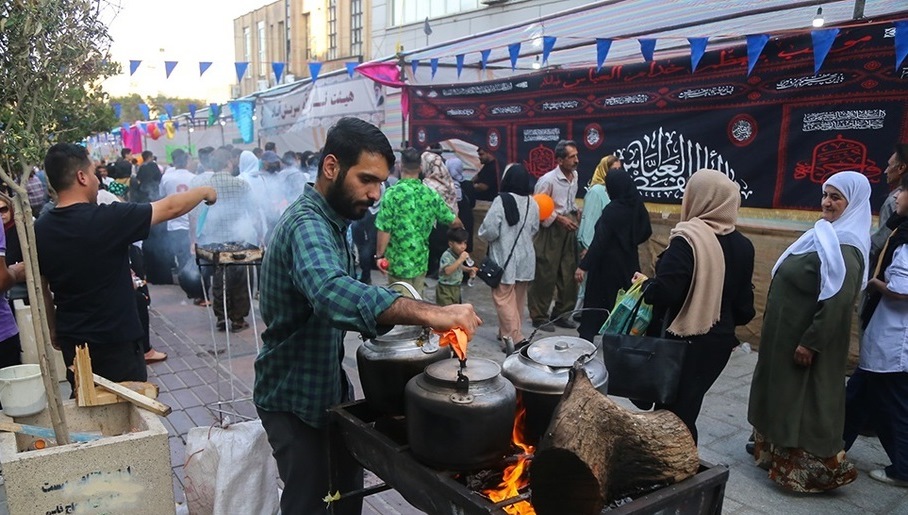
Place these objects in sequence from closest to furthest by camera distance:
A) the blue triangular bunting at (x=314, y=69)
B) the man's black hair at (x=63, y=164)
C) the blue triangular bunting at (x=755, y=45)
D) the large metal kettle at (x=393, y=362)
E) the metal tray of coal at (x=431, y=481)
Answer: the metal tray of coal at (x=431, y=481), the large metal kettle at (x=393, y=362), the man's black hair at (x=63, y=164), the blue triangular bunting at (x=755, y=45), the blue triangular bunting at (x=314, y=69)

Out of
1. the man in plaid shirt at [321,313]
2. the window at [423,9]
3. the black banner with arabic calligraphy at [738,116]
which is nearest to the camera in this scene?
the man in plaid shirt at [321,313]

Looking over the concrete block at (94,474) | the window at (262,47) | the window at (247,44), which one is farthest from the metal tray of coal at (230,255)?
the window at (247,44)

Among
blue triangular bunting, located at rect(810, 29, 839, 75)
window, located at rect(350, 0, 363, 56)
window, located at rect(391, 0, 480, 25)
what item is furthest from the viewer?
window, located at rect(350, 0, 363, 56)

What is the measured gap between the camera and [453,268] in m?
6.14

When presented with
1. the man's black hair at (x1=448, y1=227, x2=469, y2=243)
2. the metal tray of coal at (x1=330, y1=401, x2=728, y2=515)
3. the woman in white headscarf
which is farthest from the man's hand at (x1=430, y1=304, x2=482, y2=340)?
the man's black hair at (x1=448, y1=227, x2=469, y2=243)

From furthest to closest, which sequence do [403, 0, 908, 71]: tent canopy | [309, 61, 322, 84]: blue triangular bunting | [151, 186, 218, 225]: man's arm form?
[309, 61, 322, 84]: blue triangular bunting < [403, 0, 908, 71]: tent canopy < [151, 186, 218, 225]: man's arm

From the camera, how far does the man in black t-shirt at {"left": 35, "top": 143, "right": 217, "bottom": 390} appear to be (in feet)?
10.4

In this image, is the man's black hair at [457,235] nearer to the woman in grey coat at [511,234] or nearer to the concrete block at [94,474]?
the woman in grey coat at [511,234]

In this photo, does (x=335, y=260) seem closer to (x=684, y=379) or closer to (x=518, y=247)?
(x=684, y=379)

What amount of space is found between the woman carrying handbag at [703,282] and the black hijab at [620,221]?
225 cm

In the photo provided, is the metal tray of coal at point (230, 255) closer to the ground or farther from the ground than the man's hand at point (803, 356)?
farther from the ground

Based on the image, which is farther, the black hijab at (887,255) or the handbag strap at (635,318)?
the black hijab at (887,255)

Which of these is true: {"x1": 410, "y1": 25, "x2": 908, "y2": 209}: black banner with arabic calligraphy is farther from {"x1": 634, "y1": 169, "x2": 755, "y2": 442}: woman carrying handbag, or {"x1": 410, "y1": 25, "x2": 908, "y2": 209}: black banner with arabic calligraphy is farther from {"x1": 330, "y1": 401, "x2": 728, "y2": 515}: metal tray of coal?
{"x1": 330, "y1": 401, "x2": 728, "y2": 515}: metal tray of coal

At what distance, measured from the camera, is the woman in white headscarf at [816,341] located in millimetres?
3598
